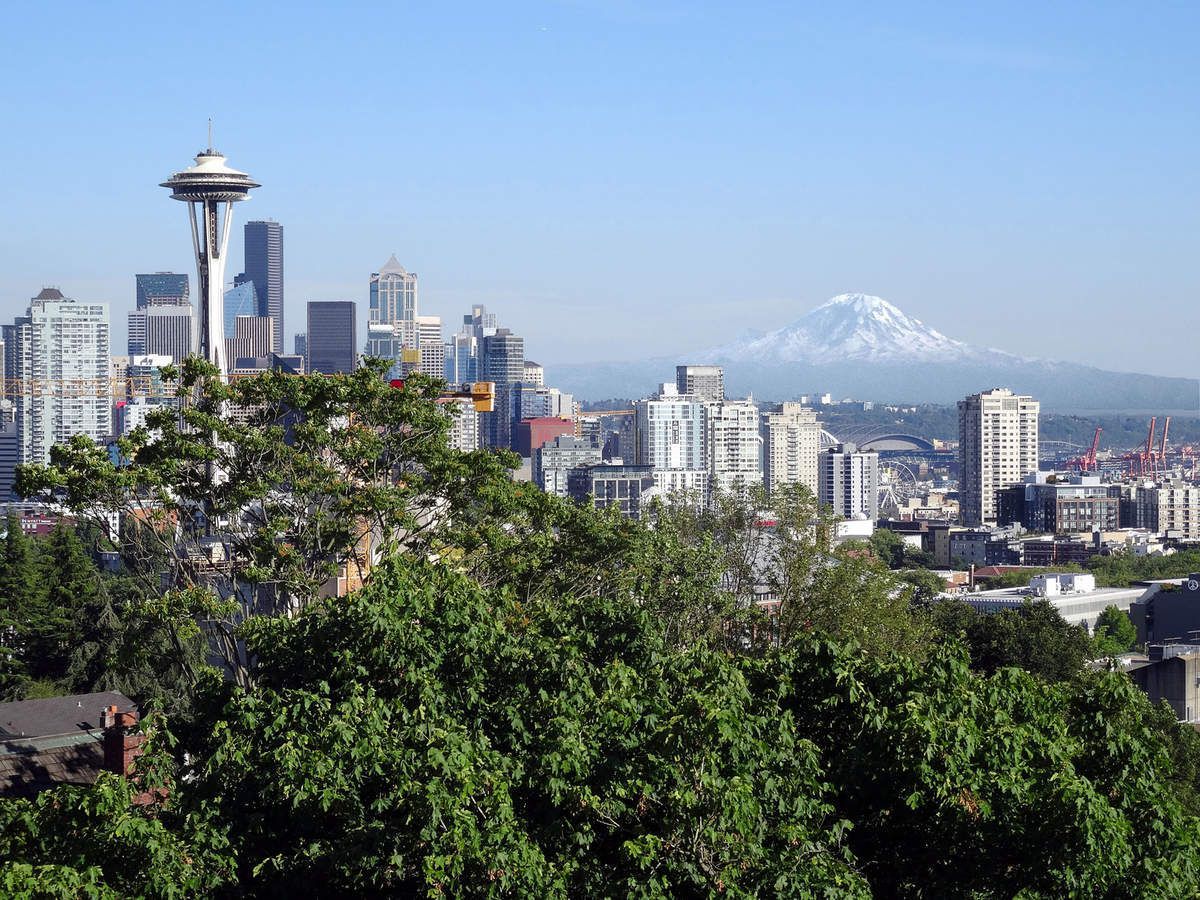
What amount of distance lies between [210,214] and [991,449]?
10905 cm

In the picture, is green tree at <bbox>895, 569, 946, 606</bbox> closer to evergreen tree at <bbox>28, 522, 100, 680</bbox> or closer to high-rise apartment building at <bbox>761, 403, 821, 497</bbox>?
evergreen tree at <bbox>28, 522, 100, 680</bbox>

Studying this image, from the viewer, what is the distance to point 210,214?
288 feet

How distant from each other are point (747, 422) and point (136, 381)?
6442cm

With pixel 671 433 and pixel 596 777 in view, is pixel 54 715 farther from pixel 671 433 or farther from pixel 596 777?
pixel 671 433

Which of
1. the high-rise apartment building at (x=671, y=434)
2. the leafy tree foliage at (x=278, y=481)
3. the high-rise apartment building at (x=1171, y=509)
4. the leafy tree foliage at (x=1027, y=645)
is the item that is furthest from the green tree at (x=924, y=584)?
the high-rise apartment building at (x=671, y=434)

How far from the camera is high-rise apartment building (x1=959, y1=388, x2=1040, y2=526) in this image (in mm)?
177250

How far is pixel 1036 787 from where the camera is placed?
12.0 metres

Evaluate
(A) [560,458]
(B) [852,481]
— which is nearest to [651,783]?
(A) [560,458]

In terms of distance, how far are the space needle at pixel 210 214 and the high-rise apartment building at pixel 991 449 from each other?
100995mm

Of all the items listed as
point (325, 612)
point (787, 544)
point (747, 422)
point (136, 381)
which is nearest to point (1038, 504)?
point (747, 422)

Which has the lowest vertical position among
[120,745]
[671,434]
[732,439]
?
[120,745]

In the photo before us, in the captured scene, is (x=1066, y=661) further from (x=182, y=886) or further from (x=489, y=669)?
(x=182, y=886)

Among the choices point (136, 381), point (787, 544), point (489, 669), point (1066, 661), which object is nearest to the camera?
point (489, 669)

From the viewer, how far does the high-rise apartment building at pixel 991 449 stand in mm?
177250
